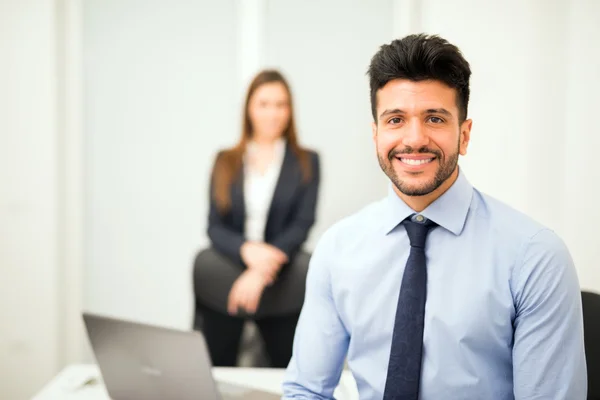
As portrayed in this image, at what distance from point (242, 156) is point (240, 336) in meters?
0.91

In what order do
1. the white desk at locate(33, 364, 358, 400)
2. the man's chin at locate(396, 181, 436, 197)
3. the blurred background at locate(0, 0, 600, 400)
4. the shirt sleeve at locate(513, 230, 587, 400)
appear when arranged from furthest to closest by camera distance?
1. the blurred background at locate(0, 0, 600, 400)
2. the white desk at locate(33, 364, 358, 400)
3. the man's chin at locate(396, 181, 436, 197)
4. the shirt sleeve at locate(513, 230, 587, 400)

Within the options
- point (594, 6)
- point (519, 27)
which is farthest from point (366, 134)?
point (594, 6)

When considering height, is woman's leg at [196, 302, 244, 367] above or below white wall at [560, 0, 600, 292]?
below

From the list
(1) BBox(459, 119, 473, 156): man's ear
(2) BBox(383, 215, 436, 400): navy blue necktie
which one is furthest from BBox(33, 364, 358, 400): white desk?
(1) BBox(459, 119, 473, 156): man's ear

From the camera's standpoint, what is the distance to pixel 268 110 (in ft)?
9.48

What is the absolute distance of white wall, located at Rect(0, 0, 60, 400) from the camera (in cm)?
295

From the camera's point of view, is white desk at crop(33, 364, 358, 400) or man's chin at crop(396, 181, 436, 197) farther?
white desk at crop(33, 364, 358, 400)

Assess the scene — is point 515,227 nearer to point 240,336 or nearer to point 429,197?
point 429,197

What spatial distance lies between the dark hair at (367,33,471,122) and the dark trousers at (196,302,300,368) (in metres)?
1.78

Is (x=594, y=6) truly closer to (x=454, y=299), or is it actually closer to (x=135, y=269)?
(x=454, y=299)

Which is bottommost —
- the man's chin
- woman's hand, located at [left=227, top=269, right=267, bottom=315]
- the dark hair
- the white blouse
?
woman's hand, located at [left=227, top=269, right=267, bottom=315]

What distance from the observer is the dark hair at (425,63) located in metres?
1.30

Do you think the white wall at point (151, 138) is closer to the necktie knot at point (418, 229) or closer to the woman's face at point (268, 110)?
the woman's face at point (268, 110)

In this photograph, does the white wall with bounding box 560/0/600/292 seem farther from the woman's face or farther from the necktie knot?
the necktie knot
